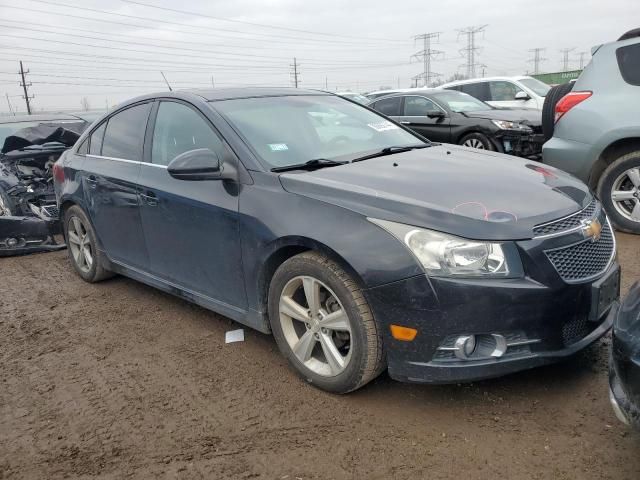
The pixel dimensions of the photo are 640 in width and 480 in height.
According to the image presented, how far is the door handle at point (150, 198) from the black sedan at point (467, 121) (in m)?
6.37

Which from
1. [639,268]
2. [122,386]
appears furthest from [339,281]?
[639,268]

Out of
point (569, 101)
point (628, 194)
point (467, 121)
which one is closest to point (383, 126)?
point (569, 101)

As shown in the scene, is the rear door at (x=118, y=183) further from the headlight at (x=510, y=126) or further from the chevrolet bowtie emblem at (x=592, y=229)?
the headlight at (x=510, y=126)

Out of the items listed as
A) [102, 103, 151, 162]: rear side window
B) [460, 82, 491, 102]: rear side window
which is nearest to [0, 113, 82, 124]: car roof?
[102, 103, 151, 162]: rear side window

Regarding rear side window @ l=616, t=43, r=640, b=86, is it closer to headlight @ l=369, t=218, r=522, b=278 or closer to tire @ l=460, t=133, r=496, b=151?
tire @ l=460, t=133, r=496, b=151

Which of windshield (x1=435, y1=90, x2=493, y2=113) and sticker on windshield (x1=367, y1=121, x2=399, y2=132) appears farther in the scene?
windshield (x1=435, y1=90, x2=493, y2=113)

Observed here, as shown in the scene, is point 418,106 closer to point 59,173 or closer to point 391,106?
point 391,106

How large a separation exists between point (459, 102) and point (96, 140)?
22.9 ft

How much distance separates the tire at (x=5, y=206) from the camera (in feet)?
20.6

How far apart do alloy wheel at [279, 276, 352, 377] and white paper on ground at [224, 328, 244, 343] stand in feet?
2.47

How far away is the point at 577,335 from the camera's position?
2693 mm

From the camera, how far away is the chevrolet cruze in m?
2.54

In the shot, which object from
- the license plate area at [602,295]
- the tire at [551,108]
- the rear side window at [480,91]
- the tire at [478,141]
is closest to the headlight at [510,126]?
the tire at [478,141]

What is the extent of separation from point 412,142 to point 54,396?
2.85m
